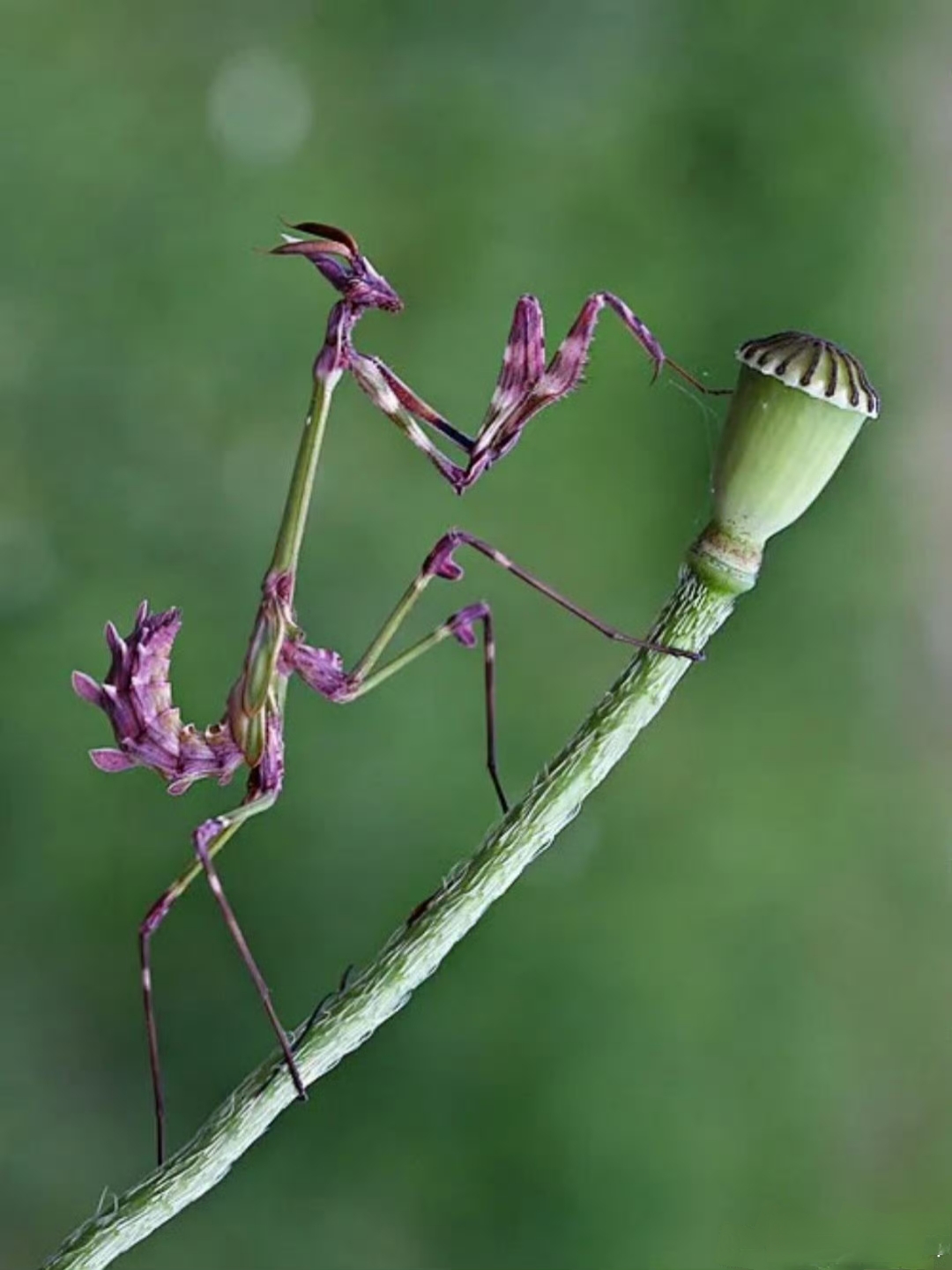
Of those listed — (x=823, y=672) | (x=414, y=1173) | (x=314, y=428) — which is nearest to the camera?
(x=314, y=428)

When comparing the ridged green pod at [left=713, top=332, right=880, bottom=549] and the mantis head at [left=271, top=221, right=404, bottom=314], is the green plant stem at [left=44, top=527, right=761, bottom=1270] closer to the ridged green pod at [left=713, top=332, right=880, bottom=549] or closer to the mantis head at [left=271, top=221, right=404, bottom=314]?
the ridged green pod at [left=713, top=332, right=880, bottom=549]

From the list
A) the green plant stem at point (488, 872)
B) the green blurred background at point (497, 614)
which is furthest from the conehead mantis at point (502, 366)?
the green blurred background at point (497, 614)

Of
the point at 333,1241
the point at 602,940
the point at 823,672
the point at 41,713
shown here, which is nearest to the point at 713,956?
the point at 602,940

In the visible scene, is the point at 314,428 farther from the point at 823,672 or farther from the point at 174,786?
the point at 823,672

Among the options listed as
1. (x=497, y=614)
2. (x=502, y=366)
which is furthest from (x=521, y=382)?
(x=497, y=614)

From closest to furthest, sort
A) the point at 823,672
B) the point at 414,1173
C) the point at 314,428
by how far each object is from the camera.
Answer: the point at 314,428 < the point at 414,1173 < the point at 823,672

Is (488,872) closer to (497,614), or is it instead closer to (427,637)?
(427,637)

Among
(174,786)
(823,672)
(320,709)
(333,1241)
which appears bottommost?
(333,1241)

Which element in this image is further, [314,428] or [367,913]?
[367,913]

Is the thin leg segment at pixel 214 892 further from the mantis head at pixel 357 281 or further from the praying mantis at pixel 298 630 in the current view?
the mantis head at pixel 357 281
